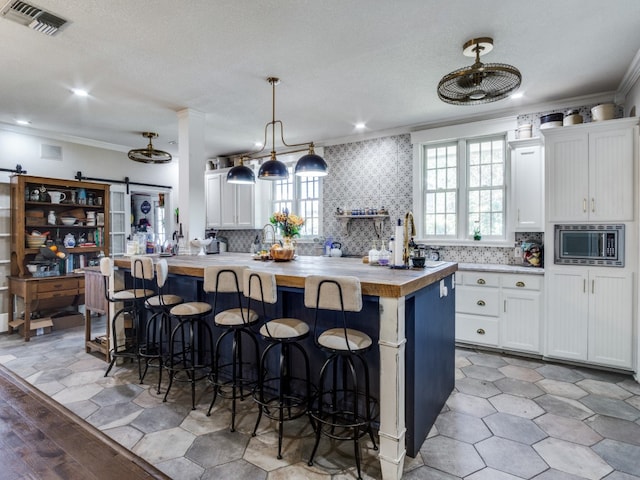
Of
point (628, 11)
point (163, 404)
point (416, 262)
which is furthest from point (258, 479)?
point (628, 11)

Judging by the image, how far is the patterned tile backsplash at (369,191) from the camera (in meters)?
5.18

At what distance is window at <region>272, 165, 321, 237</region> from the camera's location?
20.5ft

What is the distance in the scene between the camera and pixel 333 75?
3.44m

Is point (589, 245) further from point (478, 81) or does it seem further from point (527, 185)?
point (478, 81)

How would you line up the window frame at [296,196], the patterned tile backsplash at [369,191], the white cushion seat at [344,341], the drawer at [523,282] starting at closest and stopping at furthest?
the white cushion seat at [344,341]
the drawer at [523,282]
the patterned tile backsplash at [369,191]
the window frame at [296,196]

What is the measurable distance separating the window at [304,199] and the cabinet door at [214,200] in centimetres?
121

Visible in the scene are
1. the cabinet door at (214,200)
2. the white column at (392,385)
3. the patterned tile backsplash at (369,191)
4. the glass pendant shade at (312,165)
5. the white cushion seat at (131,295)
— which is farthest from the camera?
the cabinet door at (214,200)

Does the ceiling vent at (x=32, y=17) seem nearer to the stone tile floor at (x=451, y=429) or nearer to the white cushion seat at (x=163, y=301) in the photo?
the white cushion seat at (x=163, y=301)

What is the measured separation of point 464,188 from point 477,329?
189 centimetres

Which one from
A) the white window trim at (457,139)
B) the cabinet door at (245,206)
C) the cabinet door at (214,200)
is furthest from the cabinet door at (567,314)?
the cabinet door at (214,200)

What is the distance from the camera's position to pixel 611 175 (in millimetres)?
3455

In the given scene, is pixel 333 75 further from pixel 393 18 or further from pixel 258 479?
pixel 258 479

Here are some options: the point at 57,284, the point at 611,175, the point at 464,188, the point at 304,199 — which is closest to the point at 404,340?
the point at 611,175

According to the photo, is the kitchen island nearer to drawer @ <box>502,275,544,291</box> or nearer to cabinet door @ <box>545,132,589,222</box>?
drawer @ <box>502,275,544,291</box>
